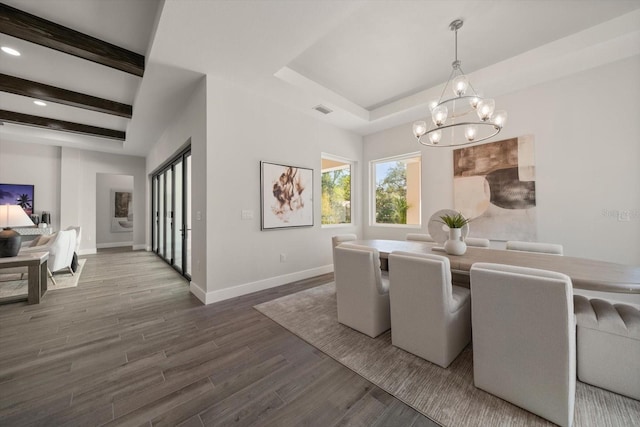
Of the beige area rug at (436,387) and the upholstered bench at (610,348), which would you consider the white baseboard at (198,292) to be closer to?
the beige area rug at (436,387)

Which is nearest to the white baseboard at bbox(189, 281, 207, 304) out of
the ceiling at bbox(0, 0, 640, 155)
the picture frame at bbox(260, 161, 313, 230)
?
the picture frame at bbox(260, 161, 313, 230)

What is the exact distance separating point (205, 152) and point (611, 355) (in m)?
3.98

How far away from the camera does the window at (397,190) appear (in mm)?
4598

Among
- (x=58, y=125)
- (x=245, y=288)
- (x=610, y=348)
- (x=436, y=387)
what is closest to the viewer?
(x=610, y=348)

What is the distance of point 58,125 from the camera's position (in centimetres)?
471

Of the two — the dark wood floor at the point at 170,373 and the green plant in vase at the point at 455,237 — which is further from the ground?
the green plant in vase at the point at 455,237

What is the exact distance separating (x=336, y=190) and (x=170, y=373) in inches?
156

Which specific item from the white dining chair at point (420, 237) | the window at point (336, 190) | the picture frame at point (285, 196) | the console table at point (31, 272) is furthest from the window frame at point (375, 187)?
the console table at point (31, 272)

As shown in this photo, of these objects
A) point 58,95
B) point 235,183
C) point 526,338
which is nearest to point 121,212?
point 58,95

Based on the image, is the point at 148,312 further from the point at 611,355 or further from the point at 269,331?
the point at 611,355

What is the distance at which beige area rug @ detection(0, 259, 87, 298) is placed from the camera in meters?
3.27

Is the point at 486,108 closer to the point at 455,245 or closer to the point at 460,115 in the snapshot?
the point at 460,115

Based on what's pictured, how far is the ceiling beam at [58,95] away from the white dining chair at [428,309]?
5.07m

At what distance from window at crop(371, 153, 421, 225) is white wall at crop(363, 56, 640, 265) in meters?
1.54
